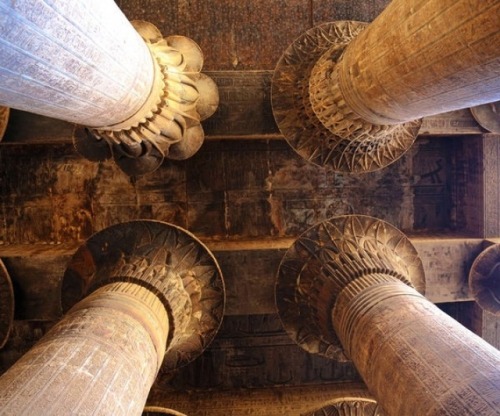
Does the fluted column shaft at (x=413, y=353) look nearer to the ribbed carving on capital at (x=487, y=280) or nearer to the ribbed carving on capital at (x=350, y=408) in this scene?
the ribbed carving on capital at (x=350, y=408)

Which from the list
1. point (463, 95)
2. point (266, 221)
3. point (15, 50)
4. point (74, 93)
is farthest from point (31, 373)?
point (266, 221)

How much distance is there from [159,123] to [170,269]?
6.10 ft

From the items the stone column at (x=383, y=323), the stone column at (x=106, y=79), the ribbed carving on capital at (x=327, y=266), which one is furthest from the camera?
the ribbed carving on capital at (x=327, y=266)

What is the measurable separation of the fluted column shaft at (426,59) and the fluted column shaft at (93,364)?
133 inches

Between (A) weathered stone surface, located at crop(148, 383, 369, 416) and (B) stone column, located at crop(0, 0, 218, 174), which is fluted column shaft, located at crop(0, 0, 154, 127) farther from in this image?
(A) weathered stone surface, located at crop(148, 383, 369, 416)

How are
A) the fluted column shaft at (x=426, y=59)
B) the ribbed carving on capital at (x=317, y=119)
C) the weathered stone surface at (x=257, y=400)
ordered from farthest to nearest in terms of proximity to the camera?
the weathered stone surface at (x=257, y=400), the ribbed carving on capital at (x=317, y=119), the fluted column shaft at (x=426, y=59)

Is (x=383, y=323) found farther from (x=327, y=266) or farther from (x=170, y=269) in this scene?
(x=170, y=269)

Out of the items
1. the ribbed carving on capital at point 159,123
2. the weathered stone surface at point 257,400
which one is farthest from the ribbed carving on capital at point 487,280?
the ribbed carving on capital at point 159,123

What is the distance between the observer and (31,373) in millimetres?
2912

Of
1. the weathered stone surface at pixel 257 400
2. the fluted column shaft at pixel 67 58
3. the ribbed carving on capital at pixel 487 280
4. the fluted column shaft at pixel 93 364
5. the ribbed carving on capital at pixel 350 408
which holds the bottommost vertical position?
the weathered stone surface at pixel 257 400

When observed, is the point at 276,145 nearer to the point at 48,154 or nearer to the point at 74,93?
the point at 48,154

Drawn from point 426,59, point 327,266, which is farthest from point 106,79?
point 327,266

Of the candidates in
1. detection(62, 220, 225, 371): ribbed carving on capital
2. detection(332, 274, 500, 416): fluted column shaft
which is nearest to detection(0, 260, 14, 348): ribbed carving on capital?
detection(62, 220, 225, 371): ribbed carving on capital

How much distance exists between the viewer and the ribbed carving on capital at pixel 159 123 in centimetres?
471
